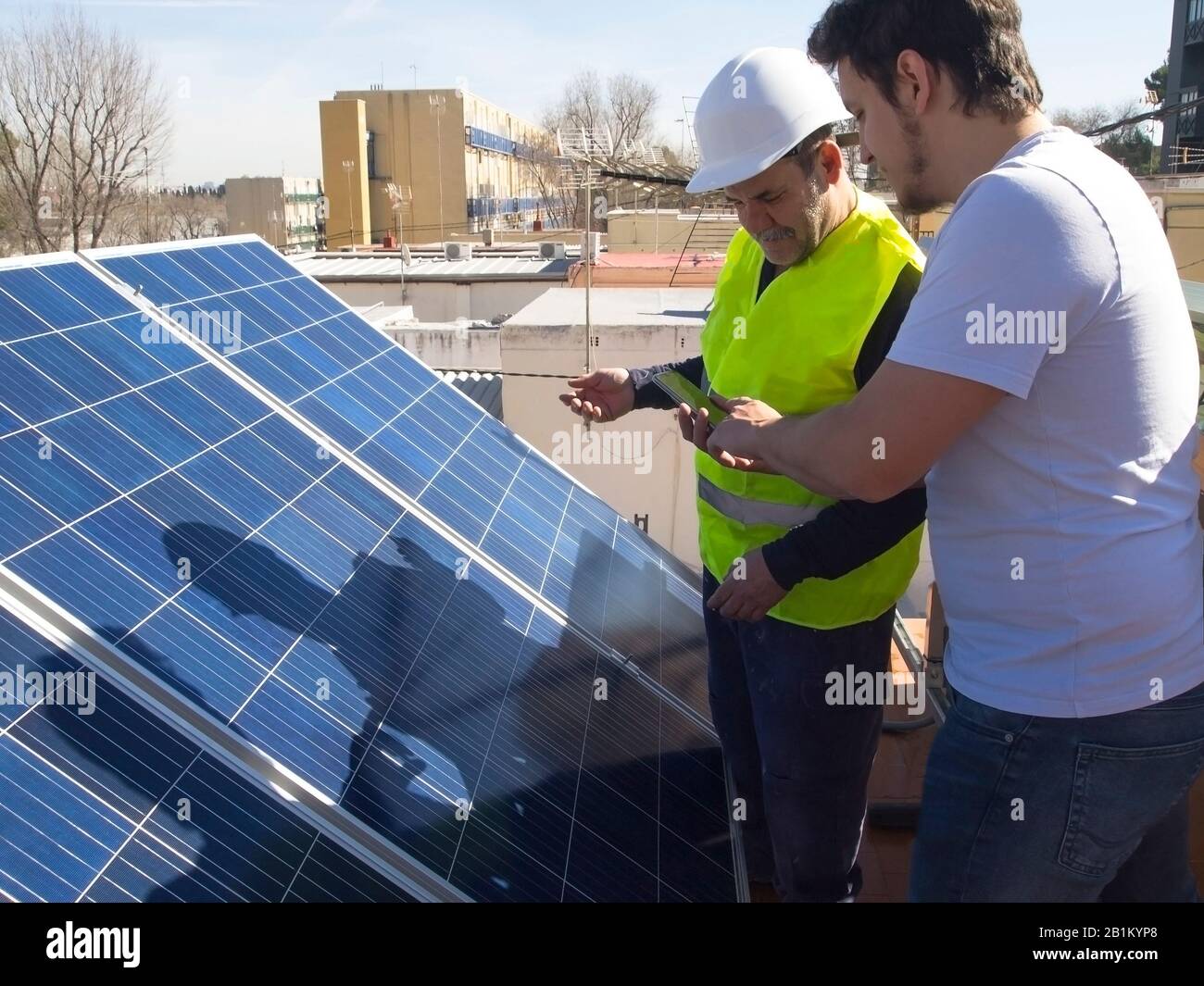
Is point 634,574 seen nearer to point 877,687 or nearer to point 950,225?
point 877,687

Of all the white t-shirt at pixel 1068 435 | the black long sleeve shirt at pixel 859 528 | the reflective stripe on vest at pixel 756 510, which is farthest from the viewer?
the reflective stripe on vest at pixel 756 510

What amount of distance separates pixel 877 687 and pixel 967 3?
6.24 feet

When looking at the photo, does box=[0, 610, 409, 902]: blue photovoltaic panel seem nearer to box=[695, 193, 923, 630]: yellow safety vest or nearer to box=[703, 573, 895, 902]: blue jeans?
box=[703, 573, 895, 902]: blue jeans

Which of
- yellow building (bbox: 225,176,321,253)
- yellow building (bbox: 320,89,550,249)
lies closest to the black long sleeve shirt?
yellow building (bbox: 320,89,550,249)

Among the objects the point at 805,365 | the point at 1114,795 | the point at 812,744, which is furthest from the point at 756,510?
the point at 1114,795

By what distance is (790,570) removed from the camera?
2861 mm

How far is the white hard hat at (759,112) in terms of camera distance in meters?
2.89

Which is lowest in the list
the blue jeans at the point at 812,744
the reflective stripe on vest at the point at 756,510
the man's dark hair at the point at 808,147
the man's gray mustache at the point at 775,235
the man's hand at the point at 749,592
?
the blue jeans at the point at 812,744

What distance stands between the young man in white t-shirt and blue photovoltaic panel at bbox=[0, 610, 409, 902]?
1373 mm

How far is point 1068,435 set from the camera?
197cm

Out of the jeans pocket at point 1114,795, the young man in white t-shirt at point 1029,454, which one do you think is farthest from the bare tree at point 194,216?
the jeans pocket at point 1114,795

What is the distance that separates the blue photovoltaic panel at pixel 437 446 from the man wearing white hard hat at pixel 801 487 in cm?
95

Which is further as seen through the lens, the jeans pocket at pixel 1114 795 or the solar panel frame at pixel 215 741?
the solar panel frame at pixel 215 741

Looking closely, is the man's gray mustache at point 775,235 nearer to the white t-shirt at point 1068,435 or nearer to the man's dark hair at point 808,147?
the man's dark hair at point 808,147
